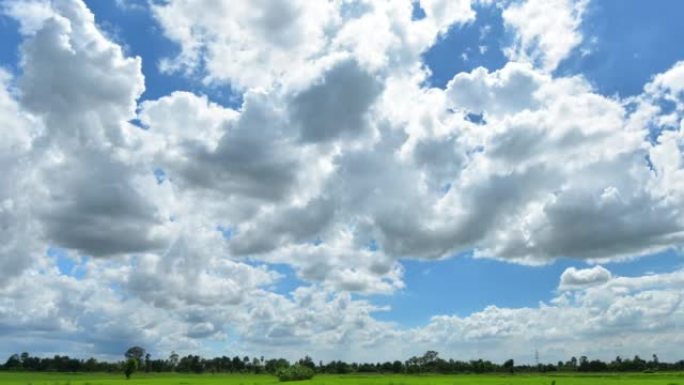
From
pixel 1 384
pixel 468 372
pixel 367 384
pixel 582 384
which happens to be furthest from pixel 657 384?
pixel 468 372

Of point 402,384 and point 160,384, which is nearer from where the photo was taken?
point 402,384

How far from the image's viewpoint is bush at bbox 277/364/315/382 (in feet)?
360

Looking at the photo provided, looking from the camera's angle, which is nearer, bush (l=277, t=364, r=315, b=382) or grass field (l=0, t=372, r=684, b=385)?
grass field (l=0, t=372, r=684, b=385)

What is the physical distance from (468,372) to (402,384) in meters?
121

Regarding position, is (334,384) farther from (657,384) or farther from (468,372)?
(468,372)

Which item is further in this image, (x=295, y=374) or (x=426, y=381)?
(x=295, y=374)

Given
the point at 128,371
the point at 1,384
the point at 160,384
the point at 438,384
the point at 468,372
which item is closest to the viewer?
the point at 438,384

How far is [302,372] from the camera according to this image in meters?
111

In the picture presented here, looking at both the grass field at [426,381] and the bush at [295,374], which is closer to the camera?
the grass field at [426,381]

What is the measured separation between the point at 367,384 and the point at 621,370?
475 ft

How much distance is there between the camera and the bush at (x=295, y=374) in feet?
360

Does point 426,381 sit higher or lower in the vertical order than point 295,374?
lower

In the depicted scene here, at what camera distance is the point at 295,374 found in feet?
365

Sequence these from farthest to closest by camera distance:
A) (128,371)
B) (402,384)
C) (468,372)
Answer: (468,372) < (128,371) < (402,384)
